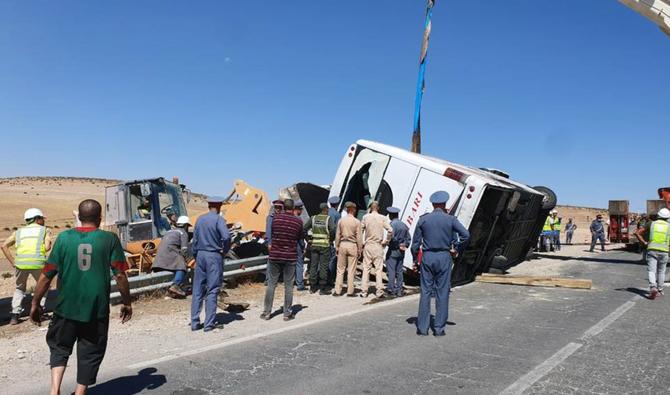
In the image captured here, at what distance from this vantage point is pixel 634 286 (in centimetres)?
1098

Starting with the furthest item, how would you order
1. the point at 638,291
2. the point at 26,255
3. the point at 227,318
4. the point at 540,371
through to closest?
1. the point at 638,291
2. the point at 227,318
3. the point at 26,255
4. the point at 540,371

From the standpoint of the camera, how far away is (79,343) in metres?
3.73

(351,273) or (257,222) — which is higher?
(257,222)

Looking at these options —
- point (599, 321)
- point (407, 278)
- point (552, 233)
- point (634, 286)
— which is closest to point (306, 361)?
point (599, 321)

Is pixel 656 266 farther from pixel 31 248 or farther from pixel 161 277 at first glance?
pixel 31 248

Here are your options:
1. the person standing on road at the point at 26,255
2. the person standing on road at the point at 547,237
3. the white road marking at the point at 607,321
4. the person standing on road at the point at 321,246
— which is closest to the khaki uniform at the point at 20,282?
the person standing on road at the point at 26,255

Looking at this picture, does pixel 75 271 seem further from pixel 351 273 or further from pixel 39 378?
pixel 351 273

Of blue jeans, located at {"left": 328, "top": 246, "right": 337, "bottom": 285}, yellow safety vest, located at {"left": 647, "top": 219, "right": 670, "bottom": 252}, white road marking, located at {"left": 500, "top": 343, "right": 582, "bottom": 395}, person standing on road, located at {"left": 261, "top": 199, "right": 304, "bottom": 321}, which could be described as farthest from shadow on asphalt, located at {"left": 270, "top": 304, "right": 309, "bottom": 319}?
yellow safety vest, located at {"left": 647, "top": 219, "right": 670, "bottom": 252}

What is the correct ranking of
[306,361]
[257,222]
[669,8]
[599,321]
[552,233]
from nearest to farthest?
1. [306,361]
2. [599,321]
3. [257,222]
4. [669,8]
5. [552,233]

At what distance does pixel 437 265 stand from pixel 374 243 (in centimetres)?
303

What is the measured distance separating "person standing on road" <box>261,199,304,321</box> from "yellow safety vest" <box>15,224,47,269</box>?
10.4 feet

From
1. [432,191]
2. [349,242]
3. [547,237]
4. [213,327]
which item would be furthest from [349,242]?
[547,237]

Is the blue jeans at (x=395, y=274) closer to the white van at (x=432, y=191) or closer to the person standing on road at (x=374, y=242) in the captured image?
the person standing on road at (x=374, y=242)

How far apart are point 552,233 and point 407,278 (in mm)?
12842
